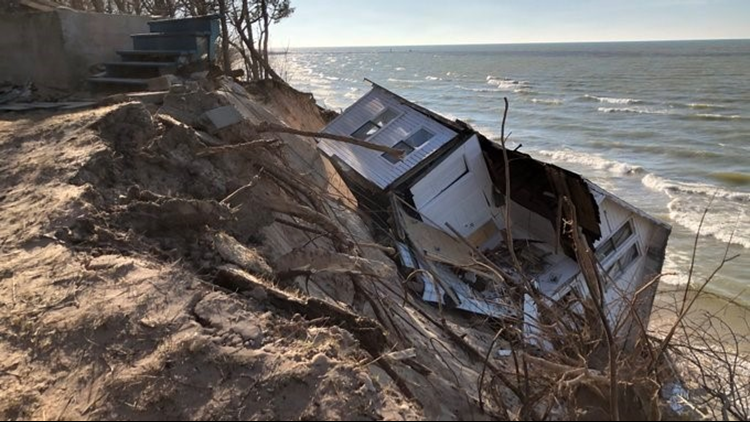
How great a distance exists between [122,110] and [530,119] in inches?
1197

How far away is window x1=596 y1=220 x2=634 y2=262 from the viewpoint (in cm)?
982

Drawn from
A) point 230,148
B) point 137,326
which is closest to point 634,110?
point 230,148

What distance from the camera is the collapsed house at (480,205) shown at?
941 cm

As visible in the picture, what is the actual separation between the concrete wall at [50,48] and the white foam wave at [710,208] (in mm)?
15018

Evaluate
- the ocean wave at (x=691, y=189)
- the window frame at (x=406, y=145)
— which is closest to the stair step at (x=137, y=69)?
the window frame at (x=406, y=145)

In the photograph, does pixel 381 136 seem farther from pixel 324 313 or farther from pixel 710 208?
pixel 710 208

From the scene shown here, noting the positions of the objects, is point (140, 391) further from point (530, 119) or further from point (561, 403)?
point (530, 119)

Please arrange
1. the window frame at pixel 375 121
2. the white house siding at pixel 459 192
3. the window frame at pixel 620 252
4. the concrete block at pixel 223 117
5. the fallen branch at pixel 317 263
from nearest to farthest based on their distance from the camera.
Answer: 1. the fallen branch at pixel 317 263
2. the concrete block at pixel 223 117
3. the window frame at pixel 620 252
4. the white house siding at pixel 459 192
5. the window frame at pixel 375 121

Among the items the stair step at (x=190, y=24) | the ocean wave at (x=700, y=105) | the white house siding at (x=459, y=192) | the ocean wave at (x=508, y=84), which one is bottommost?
the ocean wave at (x=508, y=84)

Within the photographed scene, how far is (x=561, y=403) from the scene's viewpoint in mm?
3240

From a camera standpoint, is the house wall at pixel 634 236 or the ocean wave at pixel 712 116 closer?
the house wall at pixel 634 236

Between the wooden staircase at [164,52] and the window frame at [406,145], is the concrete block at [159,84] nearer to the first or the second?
the wooden staircase at [164,52]

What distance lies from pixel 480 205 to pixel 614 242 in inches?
96.9

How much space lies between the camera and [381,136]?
10.8m
